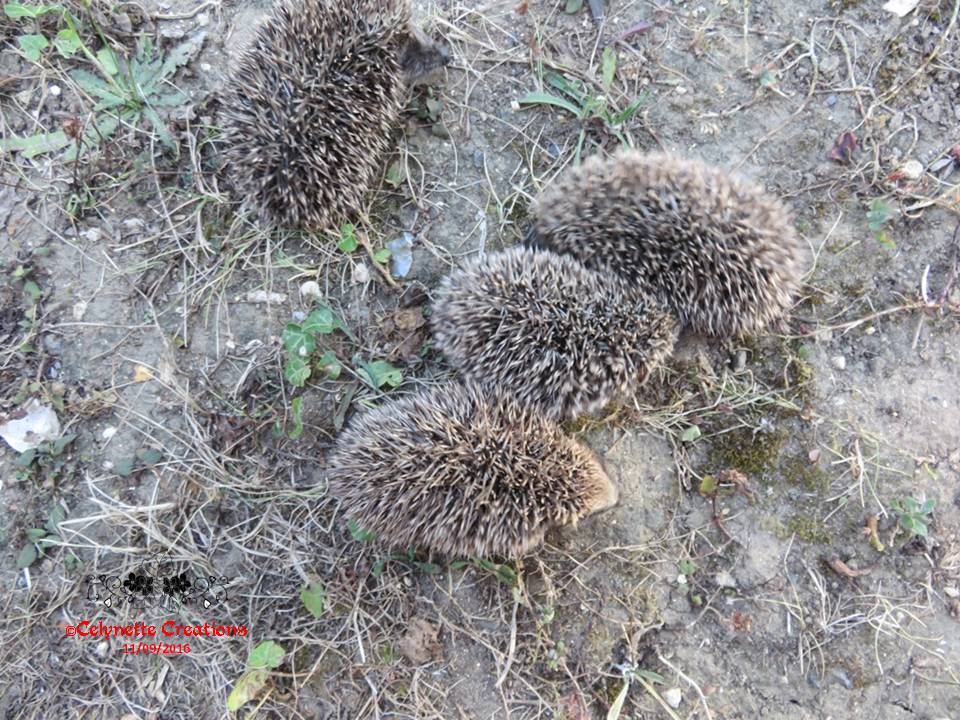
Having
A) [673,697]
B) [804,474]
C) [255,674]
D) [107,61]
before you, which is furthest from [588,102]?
[255,674]

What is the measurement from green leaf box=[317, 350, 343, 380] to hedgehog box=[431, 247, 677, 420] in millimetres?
715

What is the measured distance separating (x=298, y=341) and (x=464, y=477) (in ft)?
4.25

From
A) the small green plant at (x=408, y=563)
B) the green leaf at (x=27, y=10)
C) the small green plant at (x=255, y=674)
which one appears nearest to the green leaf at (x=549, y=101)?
the small green plant at (x=408, y=563)

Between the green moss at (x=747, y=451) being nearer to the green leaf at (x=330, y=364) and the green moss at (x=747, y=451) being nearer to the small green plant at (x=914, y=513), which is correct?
the small green plant at (x=914, y=513)

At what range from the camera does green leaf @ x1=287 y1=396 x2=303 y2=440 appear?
3629 millimetres

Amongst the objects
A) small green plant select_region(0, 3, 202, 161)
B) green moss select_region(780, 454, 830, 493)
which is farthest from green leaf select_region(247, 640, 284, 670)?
small green plant select_region(0, 3, 202, 161)

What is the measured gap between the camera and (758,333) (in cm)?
386

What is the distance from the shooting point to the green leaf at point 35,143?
405 centimetres

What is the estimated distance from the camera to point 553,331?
3.31m

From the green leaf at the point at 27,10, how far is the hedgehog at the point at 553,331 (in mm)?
3166

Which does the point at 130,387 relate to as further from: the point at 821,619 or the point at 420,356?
the point at 821,619

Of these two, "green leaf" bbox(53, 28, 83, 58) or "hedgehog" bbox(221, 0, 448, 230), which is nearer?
"hedgehog" bbox(221, 0, 448, 230)

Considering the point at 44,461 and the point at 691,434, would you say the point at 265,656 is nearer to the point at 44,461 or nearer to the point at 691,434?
the point at 44,461

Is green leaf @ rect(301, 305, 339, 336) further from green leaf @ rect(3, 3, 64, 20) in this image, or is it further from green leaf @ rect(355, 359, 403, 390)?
green leaf @ rect(3, 3, 64, 20)
